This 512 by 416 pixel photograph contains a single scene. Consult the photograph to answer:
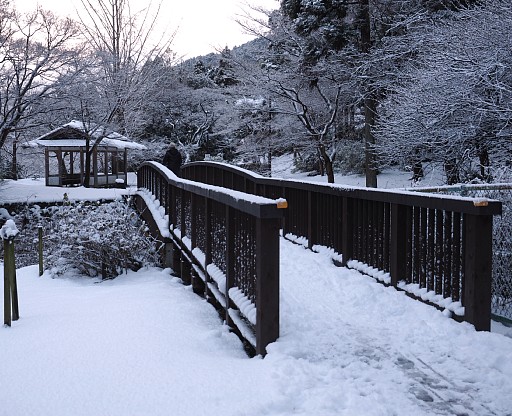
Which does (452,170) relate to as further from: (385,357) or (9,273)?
(9,273)

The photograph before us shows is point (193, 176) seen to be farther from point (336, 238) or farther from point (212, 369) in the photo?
point (212, 369)

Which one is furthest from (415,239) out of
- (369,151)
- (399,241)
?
(369,151)

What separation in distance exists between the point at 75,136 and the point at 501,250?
78.1 ft

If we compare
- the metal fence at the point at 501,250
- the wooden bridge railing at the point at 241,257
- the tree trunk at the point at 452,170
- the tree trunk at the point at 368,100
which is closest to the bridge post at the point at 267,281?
→ the wooden bridge railing at the point at 241,257

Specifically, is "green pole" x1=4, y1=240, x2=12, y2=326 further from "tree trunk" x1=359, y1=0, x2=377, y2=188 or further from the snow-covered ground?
"tree trunk" x1=359, y1=0, x2=377, y2=188

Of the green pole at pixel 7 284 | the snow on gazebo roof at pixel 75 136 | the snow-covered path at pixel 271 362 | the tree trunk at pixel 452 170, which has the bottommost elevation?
the snow-covered path at pixel 271 362

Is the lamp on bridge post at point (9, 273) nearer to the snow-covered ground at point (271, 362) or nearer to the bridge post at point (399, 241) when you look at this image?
the snow-covered ground at point (271, 362)

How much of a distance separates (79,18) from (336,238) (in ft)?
97.4

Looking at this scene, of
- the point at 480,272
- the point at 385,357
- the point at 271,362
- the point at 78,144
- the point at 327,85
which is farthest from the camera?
the point at 78,144

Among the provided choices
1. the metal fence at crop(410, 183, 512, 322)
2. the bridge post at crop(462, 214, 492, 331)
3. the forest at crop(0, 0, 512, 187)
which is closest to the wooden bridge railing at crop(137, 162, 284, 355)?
the bridge post at crop(462, 214, 492, 331)

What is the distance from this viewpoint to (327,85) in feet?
67.3

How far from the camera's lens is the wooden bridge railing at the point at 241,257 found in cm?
382

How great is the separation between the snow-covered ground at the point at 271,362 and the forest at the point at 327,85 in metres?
5.54

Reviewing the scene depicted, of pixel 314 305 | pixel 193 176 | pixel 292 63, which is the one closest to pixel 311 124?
pixel 292 63
